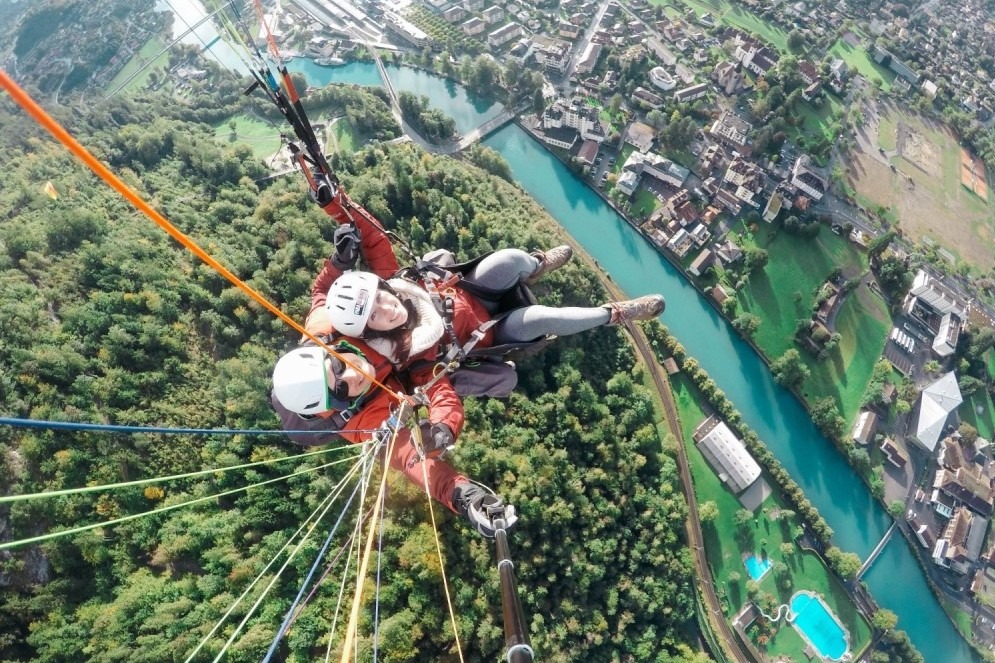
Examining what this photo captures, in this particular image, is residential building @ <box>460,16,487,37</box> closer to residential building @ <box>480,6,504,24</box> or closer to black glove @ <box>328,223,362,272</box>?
residential building @ <box>480,6,504,24</box>

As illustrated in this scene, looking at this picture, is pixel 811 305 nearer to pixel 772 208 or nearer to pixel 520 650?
pixel 772 208

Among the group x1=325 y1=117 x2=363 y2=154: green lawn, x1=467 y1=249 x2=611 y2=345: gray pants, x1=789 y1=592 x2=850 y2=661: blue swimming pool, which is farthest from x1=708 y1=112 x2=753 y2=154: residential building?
x1=467 y1=249 x2=611 y2=345: gray pants

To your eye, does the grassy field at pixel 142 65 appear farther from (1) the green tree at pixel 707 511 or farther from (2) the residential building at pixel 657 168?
(1) the green tree at pixel 707 511

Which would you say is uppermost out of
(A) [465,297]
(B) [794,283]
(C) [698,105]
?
(C) [698,105]

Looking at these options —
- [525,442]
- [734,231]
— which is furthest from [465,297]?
[734,231]

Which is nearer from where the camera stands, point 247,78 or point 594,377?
point 594,377

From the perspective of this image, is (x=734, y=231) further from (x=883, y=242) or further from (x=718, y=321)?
(x=883, y=242)

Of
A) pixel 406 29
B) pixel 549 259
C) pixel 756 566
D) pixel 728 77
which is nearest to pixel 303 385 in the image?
pixel 549 259
